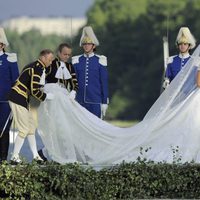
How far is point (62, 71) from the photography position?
13.6 meters

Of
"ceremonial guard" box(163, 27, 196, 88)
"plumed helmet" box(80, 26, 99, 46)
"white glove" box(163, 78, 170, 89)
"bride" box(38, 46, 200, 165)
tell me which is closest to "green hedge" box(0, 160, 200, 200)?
"bride" box(38, 46, 200, 165)

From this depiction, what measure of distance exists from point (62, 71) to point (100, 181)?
2.88 meters

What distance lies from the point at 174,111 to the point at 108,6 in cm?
6712

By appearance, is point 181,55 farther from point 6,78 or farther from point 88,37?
point 6,78

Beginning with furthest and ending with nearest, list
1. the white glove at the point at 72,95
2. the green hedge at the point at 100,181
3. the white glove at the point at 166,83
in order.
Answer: the white glove at the point at 166,83, the white glove at the point at 72,95, the green hedge at the point at 100,181

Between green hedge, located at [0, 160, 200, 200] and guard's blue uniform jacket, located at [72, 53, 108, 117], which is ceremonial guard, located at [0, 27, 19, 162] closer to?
guard's blue uniform jacket, located at [72, 53, 108, 117]

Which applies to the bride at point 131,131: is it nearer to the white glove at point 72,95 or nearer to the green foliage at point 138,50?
the white glove at point 72,95

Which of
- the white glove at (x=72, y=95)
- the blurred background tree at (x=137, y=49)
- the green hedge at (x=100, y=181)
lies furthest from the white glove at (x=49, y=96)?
the blurred background tree at (x=137, y=49)

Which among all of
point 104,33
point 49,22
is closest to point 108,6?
point 104,33

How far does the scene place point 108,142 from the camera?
41.8 feet

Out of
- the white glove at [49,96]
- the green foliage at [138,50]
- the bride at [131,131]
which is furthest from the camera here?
the green foliage at [138,50]

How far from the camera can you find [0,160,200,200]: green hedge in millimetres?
10938

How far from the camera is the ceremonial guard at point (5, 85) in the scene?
13.7 meters

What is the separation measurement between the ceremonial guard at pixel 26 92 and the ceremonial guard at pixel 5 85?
29.6 inches
